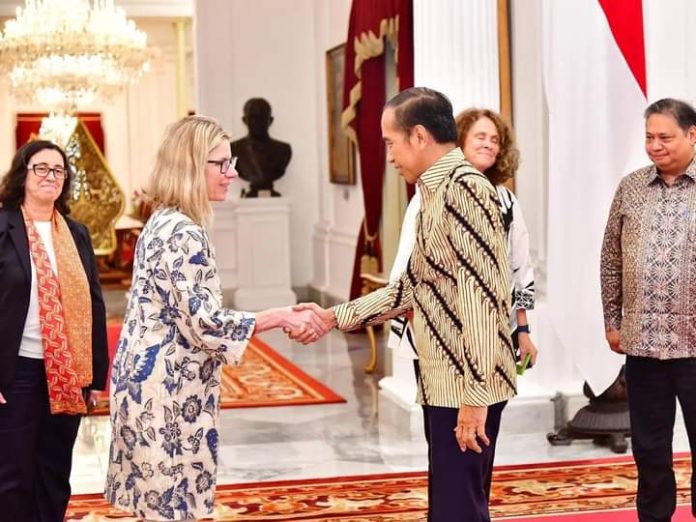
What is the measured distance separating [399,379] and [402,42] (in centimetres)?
202

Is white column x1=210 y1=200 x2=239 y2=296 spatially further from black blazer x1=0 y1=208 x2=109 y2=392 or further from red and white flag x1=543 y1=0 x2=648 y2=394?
black blazer x1=0 y1=208 x2=109 y2=392

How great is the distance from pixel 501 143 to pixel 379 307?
1.11m

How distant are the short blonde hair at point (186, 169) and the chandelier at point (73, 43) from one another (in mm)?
9133

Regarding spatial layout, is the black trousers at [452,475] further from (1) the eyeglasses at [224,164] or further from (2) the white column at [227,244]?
(2) the white column at [227,244]

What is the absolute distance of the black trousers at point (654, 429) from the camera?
426 centimetres

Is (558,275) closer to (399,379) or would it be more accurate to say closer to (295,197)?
(399,379)

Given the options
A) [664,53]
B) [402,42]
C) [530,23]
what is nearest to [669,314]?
[664,53]

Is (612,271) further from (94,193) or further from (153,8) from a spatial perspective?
(153,8)

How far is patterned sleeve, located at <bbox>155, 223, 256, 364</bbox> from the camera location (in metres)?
3.27

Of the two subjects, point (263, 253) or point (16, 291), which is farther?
point (263, 253)

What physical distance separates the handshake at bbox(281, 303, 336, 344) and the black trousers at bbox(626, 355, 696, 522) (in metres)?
1.20

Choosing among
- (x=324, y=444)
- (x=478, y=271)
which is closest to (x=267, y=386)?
(x=324, y=444)

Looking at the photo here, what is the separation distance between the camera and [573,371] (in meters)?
6.69

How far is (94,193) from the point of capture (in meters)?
12.6
